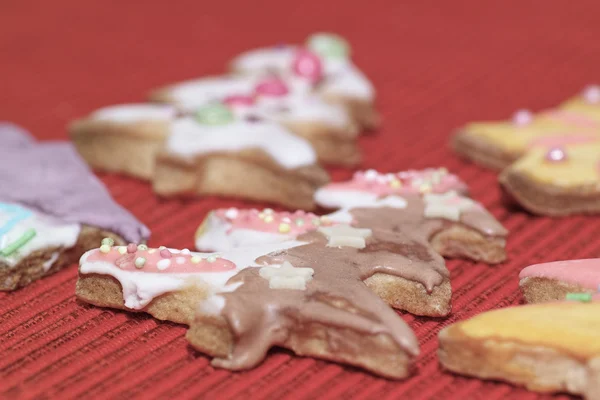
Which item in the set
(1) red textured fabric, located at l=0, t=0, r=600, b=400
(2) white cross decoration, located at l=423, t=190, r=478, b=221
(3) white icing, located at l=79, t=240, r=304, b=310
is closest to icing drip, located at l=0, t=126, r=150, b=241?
(1) red textured fabric, located at l=0, t=0, r=600, b=400

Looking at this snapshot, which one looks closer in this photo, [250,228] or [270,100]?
[250,228]

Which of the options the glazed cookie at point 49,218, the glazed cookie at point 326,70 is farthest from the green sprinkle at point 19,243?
the glazed cookie at point 326,70

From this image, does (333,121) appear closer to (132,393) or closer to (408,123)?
(408,123)

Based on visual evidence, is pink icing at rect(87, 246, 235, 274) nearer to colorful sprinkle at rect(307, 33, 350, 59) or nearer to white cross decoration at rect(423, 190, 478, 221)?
white cross decoration at rect(423, 190, 478, 221)

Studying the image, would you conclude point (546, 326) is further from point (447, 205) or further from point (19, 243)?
point (19, 243)

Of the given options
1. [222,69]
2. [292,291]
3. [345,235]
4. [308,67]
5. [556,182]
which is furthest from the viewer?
[222,69]

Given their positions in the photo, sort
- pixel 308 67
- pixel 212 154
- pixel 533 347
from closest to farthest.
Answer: pixel 533 347 < pixel 212 154 < pixel 308 67

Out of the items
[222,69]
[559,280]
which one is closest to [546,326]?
[559,280]
